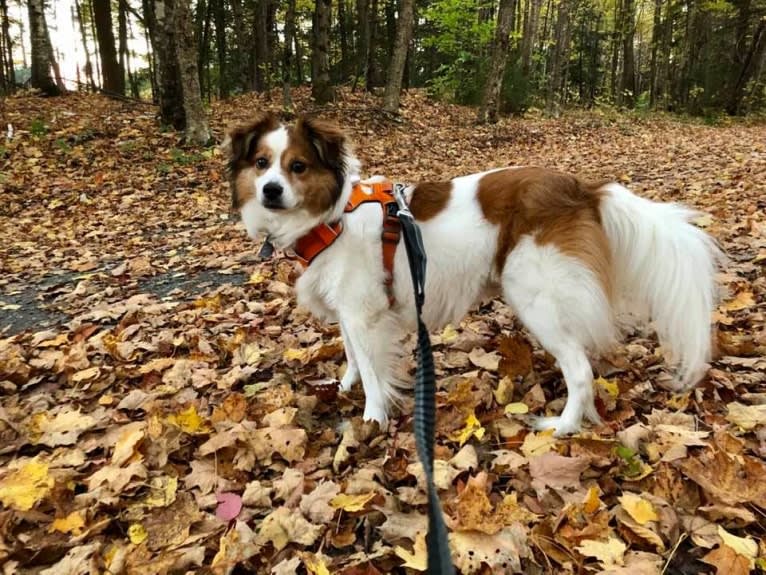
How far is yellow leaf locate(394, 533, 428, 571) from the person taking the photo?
204 centimetres

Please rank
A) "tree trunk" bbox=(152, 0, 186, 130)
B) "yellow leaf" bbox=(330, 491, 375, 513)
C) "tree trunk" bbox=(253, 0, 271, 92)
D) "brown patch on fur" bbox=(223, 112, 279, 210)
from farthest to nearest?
1. "tree trunk" bbox=(253, 0, 271, 92)
2. "tree trunk" bbox=(152, 0, 186, 130)
3. "brown patch on fur" bbox=(223, 112, 279, 210)
4. "yellow leaf" bbox=(330, 491, 375, 513)

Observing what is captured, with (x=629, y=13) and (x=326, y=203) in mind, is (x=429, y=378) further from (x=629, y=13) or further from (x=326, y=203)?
(x=629, y=13)

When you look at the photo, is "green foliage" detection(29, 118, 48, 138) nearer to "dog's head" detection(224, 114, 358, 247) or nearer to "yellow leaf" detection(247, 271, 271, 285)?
"yellow leaf" detection(247, 271, 271, 285)

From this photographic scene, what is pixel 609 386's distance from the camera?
128 inches

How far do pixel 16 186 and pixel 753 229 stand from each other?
1221cm

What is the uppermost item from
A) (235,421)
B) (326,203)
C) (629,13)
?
(629,13)

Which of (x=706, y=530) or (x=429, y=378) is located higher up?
(x=429, y=378)

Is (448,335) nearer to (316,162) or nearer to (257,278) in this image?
(316,162)

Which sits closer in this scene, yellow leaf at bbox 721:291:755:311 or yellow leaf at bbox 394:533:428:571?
yellow leaf at bbox 394:533:428:571

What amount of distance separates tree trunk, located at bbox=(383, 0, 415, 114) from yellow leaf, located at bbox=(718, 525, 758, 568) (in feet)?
48.8

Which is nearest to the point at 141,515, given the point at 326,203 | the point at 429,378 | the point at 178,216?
the point at 429,378

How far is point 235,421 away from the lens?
3242 mm

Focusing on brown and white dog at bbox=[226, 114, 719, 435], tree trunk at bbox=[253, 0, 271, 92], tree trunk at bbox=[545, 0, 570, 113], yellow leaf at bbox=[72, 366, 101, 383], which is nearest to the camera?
brown and white dog at bbox=[226, 114, 719, 435]

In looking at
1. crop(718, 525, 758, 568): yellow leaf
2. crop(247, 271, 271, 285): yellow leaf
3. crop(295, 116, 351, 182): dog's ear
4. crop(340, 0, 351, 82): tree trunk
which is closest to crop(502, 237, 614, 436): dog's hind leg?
crop(718, 525, 758, 568): yellow leaf
